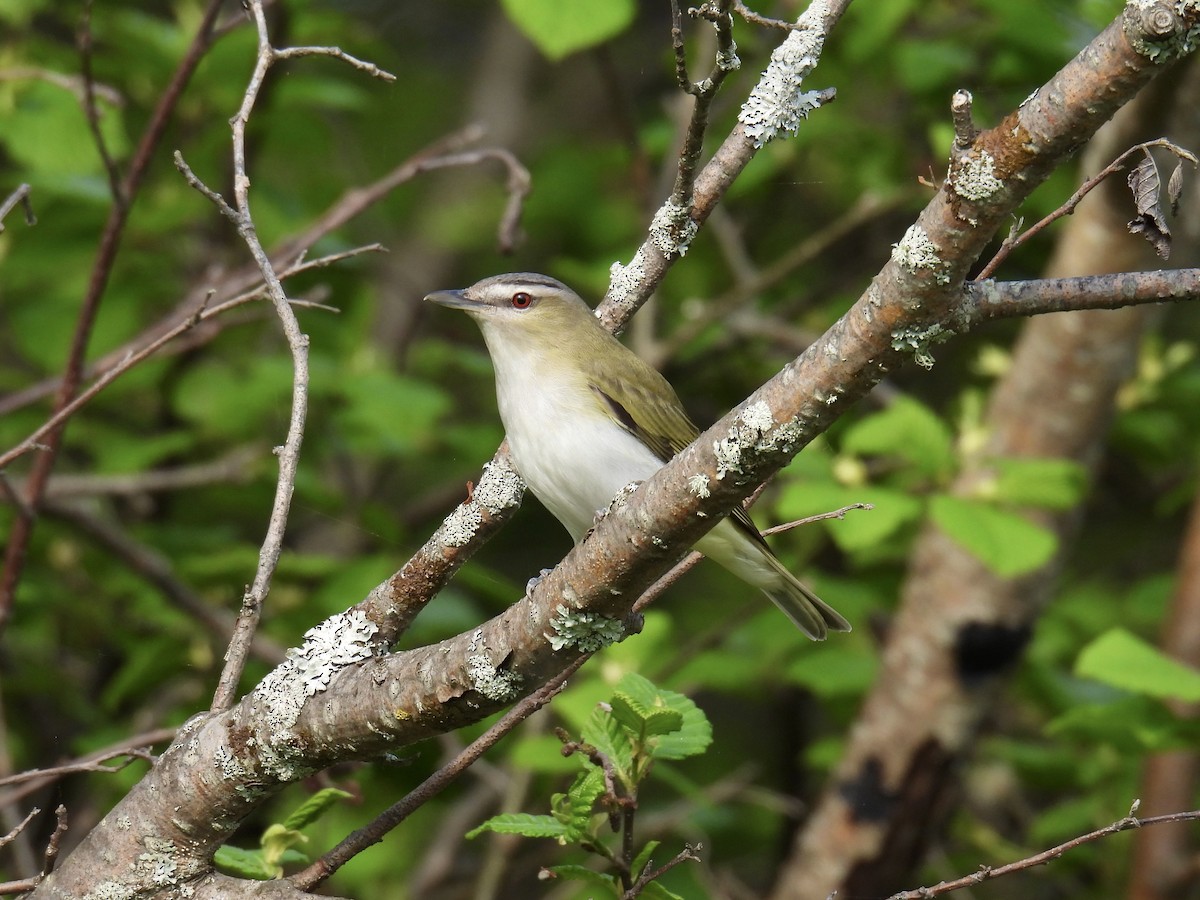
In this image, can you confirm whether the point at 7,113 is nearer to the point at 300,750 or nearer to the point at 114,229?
the point at 114,229

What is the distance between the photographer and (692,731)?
239 centimetres

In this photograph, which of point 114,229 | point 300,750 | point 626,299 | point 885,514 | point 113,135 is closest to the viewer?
point 300,750

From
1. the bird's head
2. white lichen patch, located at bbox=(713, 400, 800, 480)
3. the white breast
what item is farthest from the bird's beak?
white lichen patch, located at bbox=(713, 400, 800, 480)

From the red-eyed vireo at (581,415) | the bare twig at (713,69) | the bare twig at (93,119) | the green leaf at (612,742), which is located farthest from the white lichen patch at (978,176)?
the bare twig at (93,119)

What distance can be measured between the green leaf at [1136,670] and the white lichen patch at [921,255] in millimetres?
1860

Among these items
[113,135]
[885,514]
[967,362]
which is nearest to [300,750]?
[885,514]

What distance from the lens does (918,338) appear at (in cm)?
168

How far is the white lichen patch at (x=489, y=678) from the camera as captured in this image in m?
2.03

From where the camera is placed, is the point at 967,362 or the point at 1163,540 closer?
the point at 967,362

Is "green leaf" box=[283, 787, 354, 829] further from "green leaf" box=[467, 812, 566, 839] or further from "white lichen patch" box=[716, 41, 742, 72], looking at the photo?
"white lichen patch" box=[716, 41, 742, 72]

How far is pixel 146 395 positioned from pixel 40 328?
1050 mm

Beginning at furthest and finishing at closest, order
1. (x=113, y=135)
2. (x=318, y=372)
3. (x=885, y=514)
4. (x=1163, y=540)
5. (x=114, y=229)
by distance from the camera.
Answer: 1. (x=1163, y=540)
2. (x=318, y=372)
3. (x=113, y=135)
4. (x=885, y=514)
5. (x=114, y=229)

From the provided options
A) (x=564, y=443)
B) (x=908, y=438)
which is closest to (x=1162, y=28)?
(x=564, y=443)

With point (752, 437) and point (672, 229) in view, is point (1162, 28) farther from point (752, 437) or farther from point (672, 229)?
point (672, 229)
